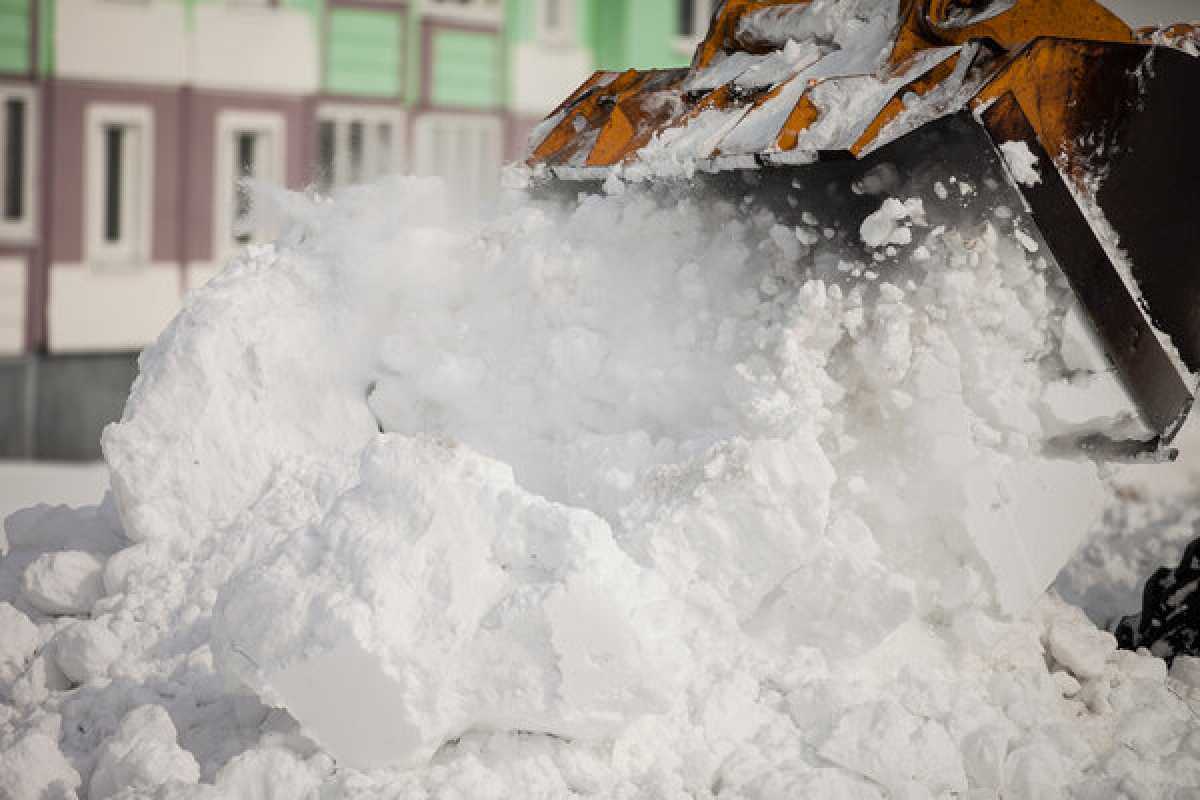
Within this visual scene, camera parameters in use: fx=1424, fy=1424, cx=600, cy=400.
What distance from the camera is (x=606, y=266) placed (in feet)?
12.5

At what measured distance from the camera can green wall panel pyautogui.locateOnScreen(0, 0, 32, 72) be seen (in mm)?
9195

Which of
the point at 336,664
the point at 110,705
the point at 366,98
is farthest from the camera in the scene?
the point at 366,98

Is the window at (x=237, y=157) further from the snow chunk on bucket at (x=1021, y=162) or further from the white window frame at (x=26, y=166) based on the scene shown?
the snow chunk on bucket at (x=1021, y=162)

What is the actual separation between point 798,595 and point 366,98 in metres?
8.19

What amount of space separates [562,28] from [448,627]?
30.7ft

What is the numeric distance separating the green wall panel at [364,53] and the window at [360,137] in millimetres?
151

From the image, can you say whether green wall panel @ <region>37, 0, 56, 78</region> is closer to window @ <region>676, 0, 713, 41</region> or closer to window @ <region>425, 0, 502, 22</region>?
window @ <region>425, 0, 502, 22</region>

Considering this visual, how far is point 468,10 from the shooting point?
1105 centimetres

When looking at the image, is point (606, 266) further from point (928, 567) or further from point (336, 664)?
point (336, 664)

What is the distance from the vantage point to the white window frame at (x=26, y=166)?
9266 millimetres

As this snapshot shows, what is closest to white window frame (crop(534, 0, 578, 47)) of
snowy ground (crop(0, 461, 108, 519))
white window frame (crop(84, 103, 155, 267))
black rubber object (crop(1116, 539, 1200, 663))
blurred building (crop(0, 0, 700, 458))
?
blurred building (crop(0, 0, 700, 458))

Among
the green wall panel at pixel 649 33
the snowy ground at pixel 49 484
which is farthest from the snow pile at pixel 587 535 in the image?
the green wall panel at pixel 649 33

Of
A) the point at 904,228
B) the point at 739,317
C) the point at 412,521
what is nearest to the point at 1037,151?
the point at 904,228

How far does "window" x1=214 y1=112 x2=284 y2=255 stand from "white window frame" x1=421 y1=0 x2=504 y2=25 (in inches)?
60.7
